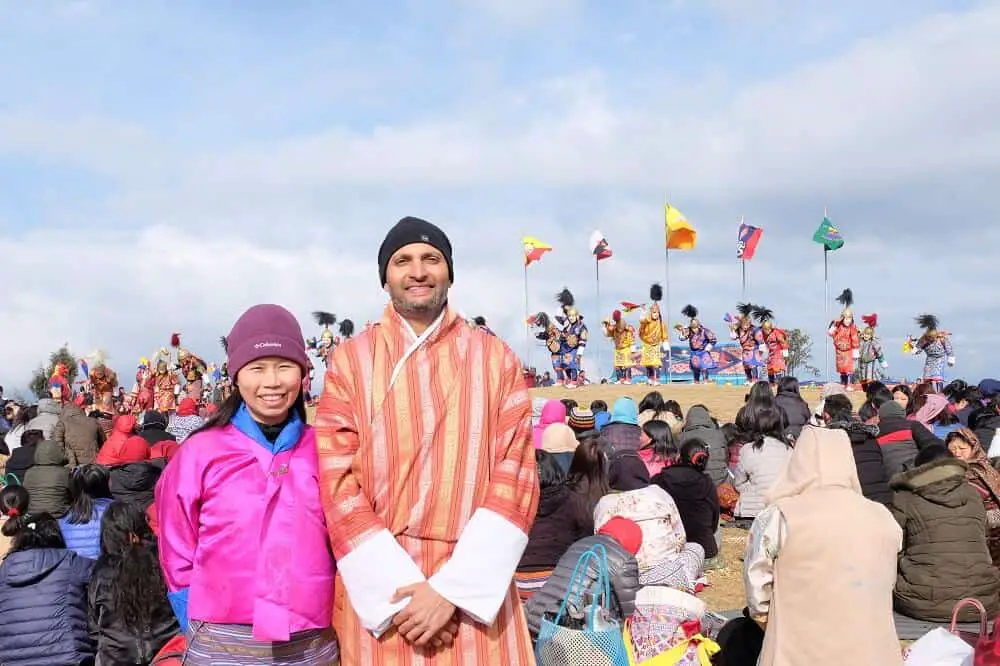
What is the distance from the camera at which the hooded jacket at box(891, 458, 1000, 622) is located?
6.06m

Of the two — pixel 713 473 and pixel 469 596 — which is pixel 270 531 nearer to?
pixel 469 596

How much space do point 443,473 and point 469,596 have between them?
1.22 feet

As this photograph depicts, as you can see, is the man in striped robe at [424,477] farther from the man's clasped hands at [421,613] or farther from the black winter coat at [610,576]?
the black winter coat at [610,576]

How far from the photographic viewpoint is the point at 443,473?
9.15 feet

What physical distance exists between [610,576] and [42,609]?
→ 2962mm

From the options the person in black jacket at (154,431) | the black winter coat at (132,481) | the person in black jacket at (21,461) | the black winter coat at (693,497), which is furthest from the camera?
the person in black jacket at (21,461)

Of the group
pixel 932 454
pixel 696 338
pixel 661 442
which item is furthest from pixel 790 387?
pixel 696 338

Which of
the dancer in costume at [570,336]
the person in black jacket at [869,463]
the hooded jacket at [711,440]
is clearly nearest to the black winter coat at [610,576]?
the person in black jacket at [869,463]

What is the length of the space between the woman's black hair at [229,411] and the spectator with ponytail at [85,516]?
393 cm

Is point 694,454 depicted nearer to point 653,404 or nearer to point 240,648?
point 653,404

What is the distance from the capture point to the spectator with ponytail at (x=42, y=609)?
15.2 ft

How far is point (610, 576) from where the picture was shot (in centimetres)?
385

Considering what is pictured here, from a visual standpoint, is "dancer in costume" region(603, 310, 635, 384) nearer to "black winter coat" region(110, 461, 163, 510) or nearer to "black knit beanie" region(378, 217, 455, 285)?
"black winter coat" region(110, 461, 163, 510)

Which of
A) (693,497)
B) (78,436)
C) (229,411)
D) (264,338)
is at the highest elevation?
(264,338)
